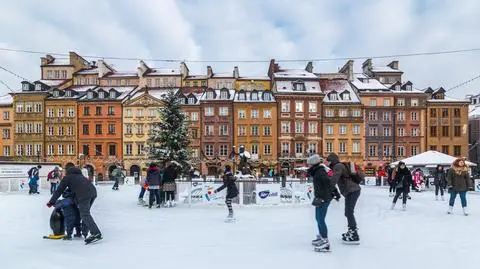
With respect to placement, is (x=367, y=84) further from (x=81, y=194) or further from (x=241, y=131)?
(x=81, y=194)

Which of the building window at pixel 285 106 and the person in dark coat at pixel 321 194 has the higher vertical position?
the building window at pixel 285 106

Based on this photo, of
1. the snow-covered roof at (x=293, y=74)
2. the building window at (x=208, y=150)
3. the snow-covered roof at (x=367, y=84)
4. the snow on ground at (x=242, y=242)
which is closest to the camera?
the snow on ground at (x=242, y=242)

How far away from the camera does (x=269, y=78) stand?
62.3m

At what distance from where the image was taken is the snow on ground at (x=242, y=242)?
7207mm

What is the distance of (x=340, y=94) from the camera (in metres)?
58.0

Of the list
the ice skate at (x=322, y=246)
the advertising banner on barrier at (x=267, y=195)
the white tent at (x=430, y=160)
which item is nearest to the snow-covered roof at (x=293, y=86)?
the white tent at (x=430, y=160)

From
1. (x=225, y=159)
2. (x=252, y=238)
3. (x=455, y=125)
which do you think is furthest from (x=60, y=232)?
(x=455, y=125)

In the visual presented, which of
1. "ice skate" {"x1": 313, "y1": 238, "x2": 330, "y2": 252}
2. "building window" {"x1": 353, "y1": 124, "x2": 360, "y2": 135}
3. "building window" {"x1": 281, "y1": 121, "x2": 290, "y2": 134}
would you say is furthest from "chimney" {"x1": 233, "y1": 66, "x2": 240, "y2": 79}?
"ice skate" {"x1": 313, "y1": 238, "x2": 330, "y2": 252}

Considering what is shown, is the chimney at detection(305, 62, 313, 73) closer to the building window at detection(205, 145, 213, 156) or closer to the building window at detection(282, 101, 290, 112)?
the building window at detection(282, 101, 290, 112)

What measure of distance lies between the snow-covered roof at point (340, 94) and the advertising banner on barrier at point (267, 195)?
1652 inches

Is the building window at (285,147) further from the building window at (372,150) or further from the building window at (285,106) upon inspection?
the building window at (372,150)

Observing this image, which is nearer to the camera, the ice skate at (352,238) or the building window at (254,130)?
the ice skate at (352,238)

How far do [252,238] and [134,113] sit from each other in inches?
1979

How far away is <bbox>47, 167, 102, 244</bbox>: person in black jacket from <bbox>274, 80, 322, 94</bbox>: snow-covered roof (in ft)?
161
